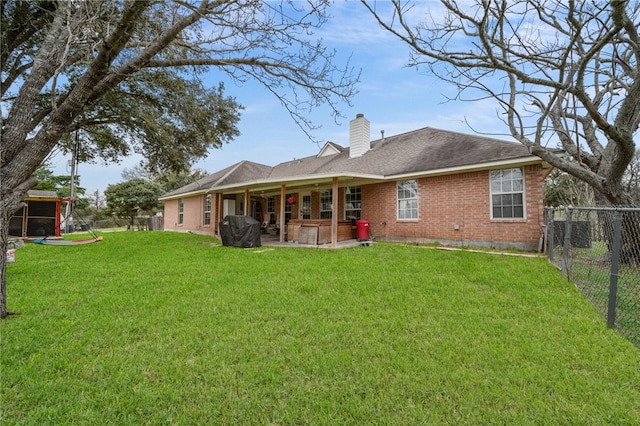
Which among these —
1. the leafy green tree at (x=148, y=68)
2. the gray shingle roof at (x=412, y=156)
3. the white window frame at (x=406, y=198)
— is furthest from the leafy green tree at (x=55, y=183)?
the white window frame at (x=406, y=198)

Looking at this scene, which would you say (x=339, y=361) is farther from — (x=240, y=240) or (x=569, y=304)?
(x=240, y=240)

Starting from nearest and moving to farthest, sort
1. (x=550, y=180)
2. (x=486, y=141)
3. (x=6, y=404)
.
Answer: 1. (x=6, y=404)
2. (x=486, y=141)
3. (x=550, y=180)

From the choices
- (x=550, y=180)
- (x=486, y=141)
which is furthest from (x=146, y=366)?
(x=550, y=180)

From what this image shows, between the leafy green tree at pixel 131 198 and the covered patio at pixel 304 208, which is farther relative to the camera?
the leafy green tree at pixel 131 198

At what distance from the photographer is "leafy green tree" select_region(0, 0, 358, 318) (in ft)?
14.8

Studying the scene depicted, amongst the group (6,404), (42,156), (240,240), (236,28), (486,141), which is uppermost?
(236,28)

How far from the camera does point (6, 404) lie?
7.58 feet

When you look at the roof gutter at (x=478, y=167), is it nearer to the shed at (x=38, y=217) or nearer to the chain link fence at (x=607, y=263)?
the chain link fence at (x=607, y=263)

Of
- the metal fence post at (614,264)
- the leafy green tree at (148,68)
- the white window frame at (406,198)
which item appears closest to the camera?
the metal fence post at (614,264)

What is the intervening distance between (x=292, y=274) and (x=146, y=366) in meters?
3.87

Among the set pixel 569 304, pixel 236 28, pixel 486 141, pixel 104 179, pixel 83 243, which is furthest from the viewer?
pixel 104 179

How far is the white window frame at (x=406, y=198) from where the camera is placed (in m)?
11.4

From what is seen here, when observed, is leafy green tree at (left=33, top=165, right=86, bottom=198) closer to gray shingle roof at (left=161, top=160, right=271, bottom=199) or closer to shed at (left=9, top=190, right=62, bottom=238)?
shed at (left=9, top=190, right=62, bottom=238)

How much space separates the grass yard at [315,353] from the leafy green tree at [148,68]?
2013mm
